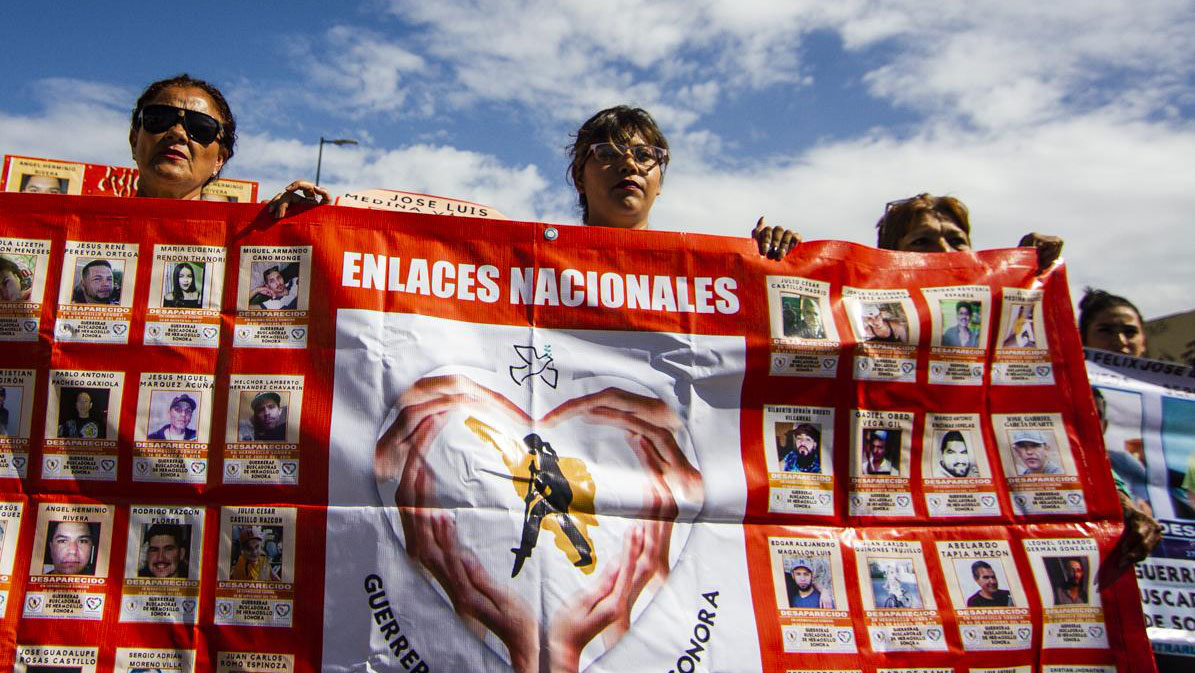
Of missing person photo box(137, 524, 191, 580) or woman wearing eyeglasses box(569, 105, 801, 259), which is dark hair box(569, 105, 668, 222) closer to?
woman wearing eyeglasses box(569, 105, 801, 259)

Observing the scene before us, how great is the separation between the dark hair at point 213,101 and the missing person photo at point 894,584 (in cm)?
263

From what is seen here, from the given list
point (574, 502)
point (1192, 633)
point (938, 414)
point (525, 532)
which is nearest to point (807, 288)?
point (938, 414)

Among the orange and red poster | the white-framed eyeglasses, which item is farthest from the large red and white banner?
the orange and red poster

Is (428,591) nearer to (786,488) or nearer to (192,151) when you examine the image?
(786,488)

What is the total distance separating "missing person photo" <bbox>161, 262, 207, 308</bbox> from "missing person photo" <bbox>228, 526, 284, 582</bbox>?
69 cm

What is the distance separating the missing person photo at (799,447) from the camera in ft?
8.53

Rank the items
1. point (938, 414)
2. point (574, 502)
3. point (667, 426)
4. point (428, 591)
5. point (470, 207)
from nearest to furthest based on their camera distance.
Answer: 1. point (428, 591)
2. point (574, 502)
3. point (667, 426)
4. point (938, 414)
5. point (470, 207)

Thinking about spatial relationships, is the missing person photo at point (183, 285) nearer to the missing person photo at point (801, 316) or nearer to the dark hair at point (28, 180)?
the missing person photo at point (801, 316)

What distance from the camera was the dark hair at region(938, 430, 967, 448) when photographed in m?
2.71

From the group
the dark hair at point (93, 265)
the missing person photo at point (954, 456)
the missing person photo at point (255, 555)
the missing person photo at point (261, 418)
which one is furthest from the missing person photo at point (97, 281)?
the missing person photo at point (954, 456)

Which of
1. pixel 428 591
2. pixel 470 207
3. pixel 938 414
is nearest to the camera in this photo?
pixel 428 591

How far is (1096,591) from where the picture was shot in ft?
8.46

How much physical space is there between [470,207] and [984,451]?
1980mm

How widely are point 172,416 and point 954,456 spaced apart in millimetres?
2449
